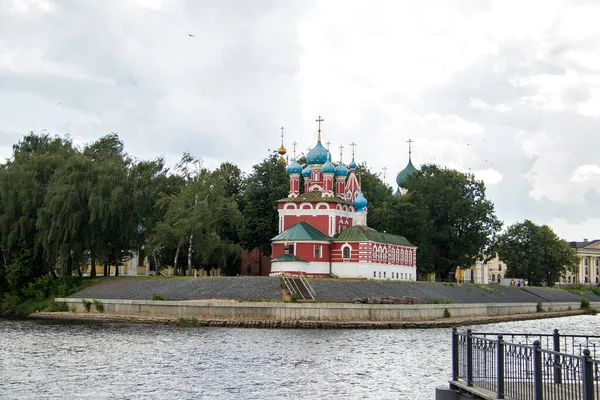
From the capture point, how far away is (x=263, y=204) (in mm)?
94125

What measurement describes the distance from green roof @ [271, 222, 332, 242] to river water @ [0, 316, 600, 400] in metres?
22.8

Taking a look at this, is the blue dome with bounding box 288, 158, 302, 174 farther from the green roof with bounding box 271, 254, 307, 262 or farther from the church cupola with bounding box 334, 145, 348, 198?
the green roof with bounding box 271, 254, 307, 262

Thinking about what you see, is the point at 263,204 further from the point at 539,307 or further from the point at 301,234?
the point at 539,307

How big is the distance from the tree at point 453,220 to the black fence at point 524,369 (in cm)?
7915

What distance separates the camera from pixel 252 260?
10769 centimetres

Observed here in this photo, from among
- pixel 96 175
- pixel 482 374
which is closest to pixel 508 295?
pixel 96 175

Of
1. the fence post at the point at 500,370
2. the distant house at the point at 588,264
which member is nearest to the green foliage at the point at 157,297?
the fence post at the point at 500,370

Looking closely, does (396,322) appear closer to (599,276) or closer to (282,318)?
(282,318)

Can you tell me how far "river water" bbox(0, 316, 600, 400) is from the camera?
31.0 metres

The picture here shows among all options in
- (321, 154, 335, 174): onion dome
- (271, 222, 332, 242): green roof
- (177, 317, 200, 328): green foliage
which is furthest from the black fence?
(321, 154, 335, 174): onion dome

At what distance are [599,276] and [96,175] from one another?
5506 inches

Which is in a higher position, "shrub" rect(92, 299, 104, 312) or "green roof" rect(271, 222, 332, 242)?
"green roof" rect(271, 222, 332, 242)

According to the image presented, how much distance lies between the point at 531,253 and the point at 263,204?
48284 mm

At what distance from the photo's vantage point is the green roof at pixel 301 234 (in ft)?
266
